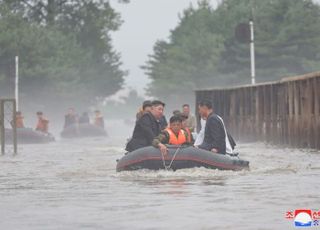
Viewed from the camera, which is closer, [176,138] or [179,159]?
[179,159]

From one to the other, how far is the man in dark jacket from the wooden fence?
1315cm

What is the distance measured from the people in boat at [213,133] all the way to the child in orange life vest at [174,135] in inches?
16.4

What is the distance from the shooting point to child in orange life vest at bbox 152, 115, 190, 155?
2445 centimetres

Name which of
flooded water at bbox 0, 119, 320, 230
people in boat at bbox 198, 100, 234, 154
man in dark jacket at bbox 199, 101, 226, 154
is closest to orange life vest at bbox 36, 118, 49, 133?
flooded water at bbox 0, 119, 320, 230

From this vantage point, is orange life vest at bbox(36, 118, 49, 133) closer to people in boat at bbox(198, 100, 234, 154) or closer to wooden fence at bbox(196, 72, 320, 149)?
wooden fence at bbox(196, 72, 320, 149)

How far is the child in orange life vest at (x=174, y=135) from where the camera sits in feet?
80.2

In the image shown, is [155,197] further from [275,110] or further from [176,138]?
[275,110]

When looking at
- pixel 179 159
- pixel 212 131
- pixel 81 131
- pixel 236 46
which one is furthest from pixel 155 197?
pixel 236 46

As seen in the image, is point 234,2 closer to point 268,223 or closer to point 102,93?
point 102,93

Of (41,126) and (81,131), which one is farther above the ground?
(41,126)

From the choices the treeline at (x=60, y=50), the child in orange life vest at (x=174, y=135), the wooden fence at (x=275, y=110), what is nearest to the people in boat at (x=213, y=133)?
the child in orange life vest at (x=174, y=135)

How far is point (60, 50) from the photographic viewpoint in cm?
10319

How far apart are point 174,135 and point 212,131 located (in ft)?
2.69

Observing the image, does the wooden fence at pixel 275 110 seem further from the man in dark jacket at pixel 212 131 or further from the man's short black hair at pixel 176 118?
the man's short black hair at pixel 176 118
